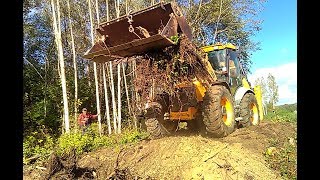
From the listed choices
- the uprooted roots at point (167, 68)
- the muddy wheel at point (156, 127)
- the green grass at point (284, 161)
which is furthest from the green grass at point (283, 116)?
the muddy wheel at point (156, 127)

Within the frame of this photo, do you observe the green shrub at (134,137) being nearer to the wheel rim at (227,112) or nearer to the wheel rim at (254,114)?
the wheel rim at (227,112)

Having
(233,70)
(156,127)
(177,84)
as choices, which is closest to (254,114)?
(233,70)

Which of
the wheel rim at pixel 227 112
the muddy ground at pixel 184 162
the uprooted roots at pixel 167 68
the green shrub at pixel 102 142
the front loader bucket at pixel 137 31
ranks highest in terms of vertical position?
the front loader bucket at pixel 137 31

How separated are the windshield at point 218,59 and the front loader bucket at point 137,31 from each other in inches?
74.8

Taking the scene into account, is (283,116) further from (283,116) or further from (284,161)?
(284,161)

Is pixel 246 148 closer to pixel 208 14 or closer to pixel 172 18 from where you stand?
pixel 172 18

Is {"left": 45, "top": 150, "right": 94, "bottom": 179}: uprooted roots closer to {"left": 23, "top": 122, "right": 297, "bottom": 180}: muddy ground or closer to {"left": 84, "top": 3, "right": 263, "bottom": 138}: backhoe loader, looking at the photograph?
{"left": 23, "top": 122, "right": 297, "bottom": 180}: muddy ground

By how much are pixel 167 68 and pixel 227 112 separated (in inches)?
85.9

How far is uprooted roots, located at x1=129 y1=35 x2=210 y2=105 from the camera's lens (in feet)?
18.7

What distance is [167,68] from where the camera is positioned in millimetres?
5797

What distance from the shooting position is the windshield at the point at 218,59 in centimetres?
784

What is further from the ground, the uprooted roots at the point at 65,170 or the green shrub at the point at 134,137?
the uprooted roots at the point at 65,170

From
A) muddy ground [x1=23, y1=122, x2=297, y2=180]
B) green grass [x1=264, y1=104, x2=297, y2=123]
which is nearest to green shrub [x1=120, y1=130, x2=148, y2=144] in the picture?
muddy ground [x1=23, y1=122, x2=297, y2=180]
